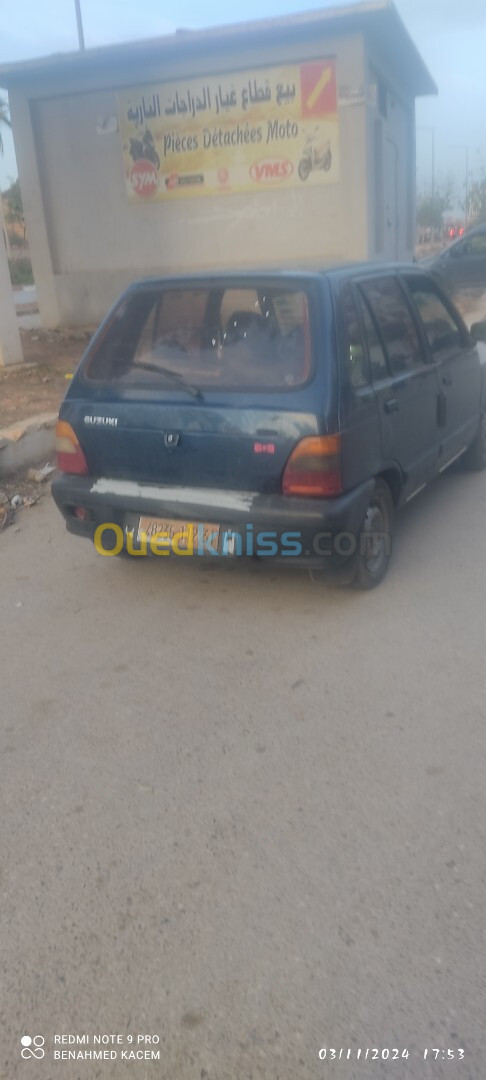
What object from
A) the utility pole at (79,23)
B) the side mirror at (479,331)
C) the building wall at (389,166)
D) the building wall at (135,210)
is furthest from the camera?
the utility pole at (79,23)

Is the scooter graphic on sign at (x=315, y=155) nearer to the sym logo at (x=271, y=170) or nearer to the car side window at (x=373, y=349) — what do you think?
the sym logo at (x=271, y=170)

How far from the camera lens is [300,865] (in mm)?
2547

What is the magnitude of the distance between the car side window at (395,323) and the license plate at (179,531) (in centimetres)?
136

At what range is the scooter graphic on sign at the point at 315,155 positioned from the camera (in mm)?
12180

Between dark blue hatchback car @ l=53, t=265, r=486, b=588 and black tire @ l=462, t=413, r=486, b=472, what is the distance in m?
1.89

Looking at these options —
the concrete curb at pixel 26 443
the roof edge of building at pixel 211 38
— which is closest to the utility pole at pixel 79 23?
the roof edge of building at pixel 211 38

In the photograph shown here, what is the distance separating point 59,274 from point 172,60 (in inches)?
144

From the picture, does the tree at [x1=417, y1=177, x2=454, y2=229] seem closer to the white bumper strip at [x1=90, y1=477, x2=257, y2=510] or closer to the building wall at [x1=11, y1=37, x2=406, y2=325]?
the building wall at [x1=11, y1=37, x2=406, y2=325]

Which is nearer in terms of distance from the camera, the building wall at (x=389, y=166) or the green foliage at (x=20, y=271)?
the building wall at (x=389, y=166)

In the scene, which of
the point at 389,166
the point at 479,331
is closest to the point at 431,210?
the point at 389,166

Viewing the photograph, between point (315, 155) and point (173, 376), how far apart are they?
951 cm

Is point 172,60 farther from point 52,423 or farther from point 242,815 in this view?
point 242,815

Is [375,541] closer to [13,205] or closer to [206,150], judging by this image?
[206,150]

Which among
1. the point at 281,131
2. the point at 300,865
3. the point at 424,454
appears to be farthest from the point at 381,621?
the point at 281,131
